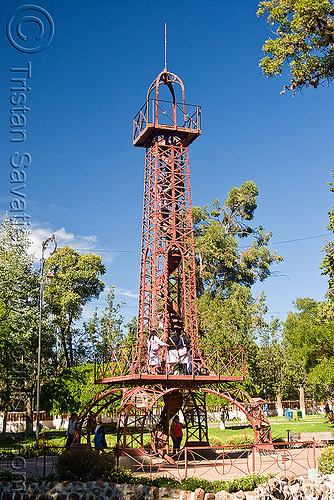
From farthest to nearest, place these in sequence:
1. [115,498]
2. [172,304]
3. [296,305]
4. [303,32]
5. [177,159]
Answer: [296,305], [177,159], [172,304], [303,32], [115,498]

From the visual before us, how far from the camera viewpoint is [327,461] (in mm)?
14023

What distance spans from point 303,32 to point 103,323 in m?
30.5

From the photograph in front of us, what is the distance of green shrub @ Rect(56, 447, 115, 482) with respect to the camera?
12.1 meters

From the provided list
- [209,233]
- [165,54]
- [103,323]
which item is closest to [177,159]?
[165,54]

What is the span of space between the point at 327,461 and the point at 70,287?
111 feet

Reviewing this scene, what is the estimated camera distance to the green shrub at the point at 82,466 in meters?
12.1

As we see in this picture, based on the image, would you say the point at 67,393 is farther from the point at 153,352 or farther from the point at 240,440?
the point at 153,352

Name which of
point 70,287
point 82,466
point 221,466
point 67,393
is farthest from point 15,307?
point 82,466

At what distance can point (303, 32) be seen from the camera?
53.7 feet

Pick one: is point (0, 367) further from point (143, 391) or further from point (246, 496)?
point (246, 496)

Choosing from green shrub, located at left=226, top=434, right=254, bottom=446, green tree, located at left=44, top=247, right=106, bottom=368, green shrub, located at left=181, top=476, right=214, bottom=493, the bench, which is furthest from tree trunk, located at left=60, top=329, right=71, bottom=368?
green shrub, located at left=181, top=476, right=214, bottom=493

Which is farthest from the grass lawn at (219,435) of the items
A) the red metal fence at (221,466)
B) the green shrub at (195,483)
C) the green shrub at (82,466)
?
the green shrub at (195,483)

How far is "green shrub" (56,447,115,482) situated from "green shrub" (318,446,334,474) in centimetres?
582

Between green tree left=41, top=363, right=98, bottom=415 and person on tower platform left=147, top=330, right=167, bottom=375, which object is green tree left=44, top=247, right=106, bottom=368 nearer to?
green tree left=41, top=363, right=98, bottom=415
